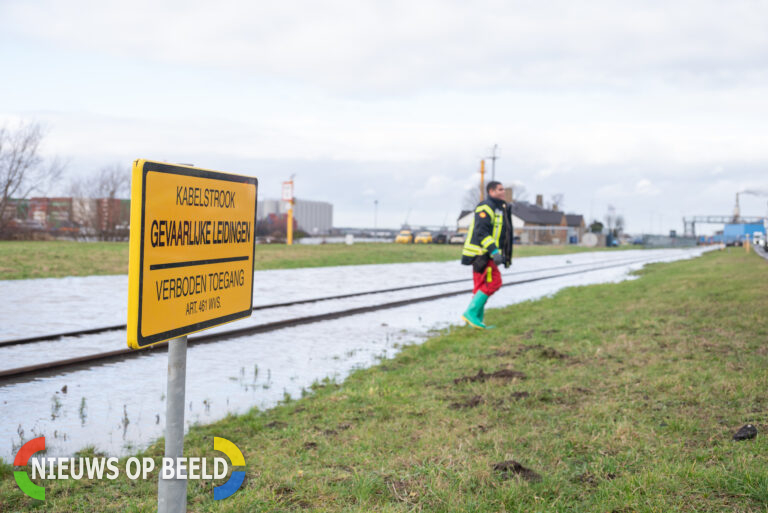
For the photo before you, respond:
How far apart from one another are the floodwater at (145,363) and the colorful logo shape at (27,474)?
80 millimetres

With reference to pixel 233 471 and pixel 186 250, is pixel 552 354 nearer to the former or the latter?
pixel 233 471

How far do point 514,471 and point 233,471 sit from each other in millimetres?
1768

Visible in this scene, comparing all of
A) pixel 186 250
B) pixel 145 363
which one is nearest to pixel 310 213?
pixel 145 363

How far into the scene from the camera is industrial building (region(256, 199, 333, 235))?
4754 inches

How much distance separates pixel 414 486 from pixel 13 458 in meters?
2.82

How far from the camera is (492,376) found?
22.0 ft

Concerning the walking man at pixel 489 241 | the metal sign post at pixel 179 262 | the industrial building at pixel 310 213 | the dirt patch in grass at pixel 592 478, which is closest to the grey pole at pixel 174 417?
the metal sign post at pixel 179 262

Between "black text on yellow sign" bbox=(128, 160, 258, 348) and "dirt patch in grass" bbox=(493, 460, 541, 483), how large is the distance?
1.92 metres

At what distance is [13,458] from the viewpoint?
4.52 meters

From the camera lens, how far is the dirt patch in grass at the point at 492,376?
6.64 meters

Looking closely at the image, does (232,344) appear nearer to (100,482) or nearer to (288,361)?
(288,361)

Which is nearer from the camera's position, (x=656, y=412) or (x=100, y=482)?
(x=100, y=482)

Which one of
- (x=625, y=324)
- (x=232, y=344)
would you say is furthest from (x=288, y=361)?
(x=625, y=324)

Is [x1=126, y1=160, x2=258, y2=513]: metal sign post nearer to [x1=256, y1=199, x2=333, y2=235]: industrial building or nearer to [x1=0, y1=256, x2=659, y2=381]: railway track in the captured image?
[x1=0, y1=256, x2=659, y2=381]: railway track
